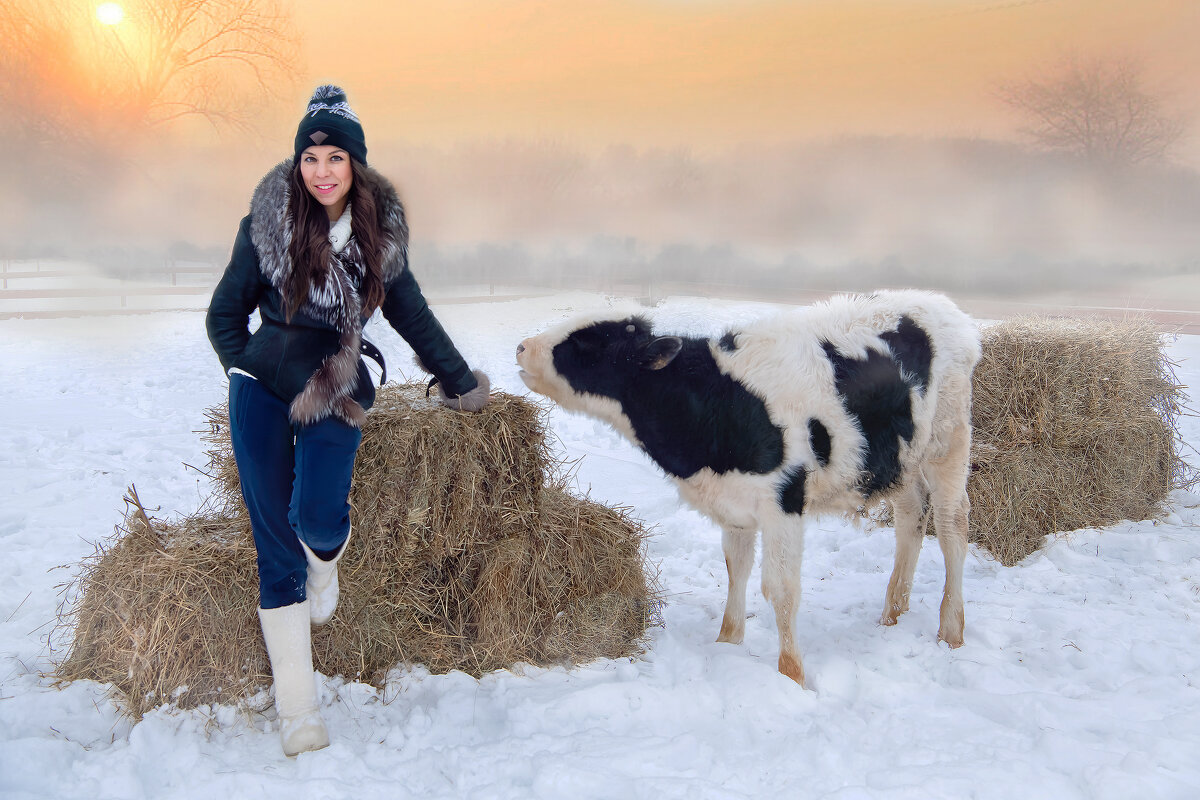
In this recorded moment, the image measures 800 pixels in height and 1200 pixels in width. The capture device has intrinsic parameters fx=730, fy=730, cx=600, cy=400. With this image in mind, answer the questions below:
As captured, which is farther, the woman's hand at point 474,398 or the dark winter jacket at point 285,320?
the woman's hand at point 474,398

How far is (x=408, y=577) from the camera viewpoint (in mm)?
3543

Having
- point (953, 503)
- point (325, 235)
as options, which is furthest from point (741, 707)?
point (325, 235)

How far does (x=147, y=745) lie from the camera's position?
9.06ft

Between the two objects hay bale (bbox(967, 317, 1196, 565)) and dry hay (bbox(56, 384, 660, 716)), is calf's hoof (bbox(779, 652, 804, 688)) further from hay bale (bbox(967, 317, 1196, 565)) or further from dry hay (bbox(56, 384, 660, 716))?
hay bale (bbox(967, 317, 1196, 565))

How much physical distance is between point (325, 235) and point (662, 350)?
161 cm

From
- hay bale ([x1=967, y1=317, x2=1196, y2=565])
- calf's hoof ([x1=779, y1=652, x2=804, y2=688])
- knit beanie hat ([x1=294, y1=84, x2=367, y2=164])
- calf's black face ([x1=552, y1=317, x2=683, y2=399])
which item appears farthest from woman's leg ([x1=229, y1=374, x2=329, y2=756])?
hay bale ([x1=967, y1=317, x2=1196, y2=565])

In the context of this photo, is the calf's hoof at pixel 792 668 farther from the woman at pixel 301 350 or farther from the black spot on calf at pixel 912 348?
the woman at pixel 301 350

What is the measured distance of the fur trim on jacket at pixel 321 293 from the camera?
260cm

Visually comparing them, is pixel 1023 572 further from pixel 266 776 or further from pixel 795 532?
pixel 266 776

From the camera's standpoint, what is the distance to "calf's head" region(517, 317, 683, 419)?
3.65 metres

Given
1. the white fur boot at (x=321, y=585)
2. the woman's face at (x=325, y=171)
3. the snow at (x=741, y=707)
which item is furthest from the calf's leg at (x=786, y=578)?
the woman's face at (x=325, y=171)

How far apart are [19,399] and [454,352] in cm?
840

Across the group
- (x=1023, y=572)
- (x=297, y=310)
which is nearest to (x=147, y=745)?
(x=297, y=310)

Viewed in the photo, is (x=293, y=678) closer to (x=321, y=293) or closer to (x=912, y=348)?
(x=321, y=293)
